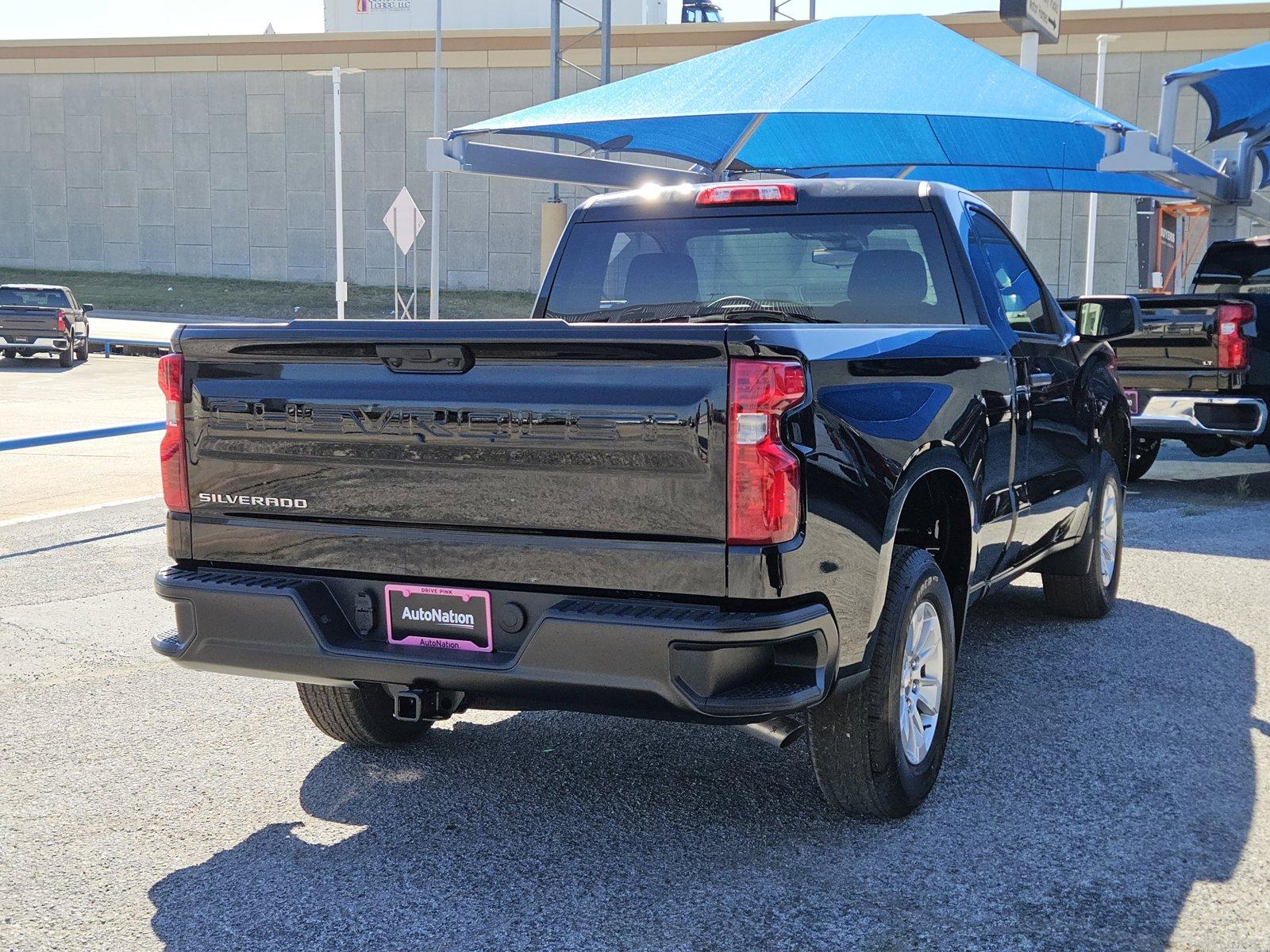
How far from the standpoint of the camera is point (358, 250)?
54.0 meters

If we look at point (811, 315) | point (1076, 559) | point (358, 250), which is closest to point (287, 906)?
point (811, 315)

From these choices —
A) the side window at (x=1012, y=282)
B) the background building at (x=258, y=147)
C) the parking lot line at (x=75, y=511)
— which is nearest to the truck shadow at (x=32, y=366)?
the parking lot line at (x=75, y=511)

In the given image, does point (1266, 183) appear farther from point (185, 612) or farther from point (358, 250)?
point (358, 250)

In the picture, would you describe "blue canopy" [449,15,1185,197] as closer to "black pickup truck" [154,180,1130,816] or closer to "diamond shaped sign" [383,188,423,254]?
"black pickup truck" [154,180,1130,816]

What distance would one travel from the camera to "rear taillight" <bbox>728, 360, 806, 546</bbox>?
11.1 feet

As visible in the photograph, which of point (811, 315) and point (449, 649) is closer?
point (449, 649)

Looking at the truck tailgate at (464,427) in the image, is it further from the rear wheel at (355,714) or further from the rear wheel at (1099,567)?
the rear wheel at (1099,567)

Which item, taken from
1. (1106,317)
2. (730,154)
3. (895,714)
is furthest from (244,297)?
(895,714)

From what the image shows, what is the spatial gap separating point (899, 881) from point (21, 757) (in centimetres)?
301

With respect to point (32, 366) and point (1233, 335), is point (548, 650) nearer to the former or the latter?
point (1233, 335)

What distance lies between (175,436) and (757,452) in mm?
1760

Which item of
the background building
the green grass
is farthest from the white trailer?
the green grass

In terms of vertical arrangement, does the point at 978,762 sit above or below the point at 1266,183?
below

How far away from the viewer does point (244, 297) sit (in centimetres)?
5084
